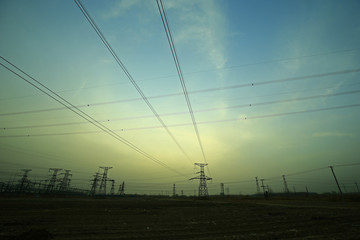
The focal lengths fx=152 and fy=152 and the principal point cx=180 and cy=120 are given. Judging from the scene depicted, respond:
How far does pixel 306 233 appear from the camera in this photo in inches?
255

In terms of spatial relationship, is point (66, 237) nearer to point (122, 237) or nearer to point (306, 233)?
point (122, 237)

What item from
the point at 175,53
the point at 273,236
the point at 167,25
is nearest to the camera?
the point at 273,236

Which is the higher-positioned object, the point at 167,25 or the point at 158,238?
the point at 167,25

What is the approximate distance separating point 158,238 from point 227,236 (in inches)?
108

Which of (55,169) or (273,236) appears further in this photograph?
(55,169)

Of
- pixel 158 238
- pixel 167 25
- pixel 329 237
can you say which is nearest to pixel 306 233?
pixel 329 237

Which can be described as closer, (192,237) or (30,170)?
(192,237)

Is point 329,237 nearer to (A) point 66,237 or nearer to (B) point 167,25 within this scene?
(A) point 66,237

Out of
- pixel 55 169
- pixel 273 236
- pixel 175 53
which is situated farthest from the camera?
pixel 55 169

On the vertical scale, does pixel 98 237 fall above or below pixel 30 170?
below

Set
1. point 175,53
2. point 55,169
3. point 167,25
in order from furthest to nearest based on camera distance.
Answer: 1. point 55,169
2. point 175,53
3. point 167,25

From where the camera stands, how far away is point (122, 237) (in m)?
6.06

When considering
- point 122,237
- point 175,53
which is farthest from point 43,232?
point 175,53

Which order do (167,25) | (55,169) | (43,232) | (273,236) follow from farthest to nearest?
1. (55,169)
2. (167,25)
3. (273,236)
4. (43,232)
